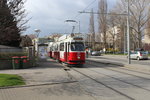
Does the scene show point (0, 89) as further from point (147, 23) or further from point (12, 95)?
point (147, 23)

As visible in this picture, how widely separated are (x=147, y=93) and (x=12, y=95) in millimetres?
5577

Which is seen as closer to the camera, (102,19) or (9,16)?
(9,16)

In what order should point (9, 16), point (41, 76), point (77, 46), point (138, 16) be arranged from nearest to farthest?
point (9, 16) → point (41, 76) → point (77, 46) → point (138, 16)

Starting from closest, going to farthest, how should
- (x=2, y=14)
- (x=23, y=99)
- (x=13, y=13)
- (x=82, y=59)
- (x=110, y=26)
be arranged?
(x=23, y=99) → (x=2, y=14) → (x=13, y=13) → (x=82, y=59) → (x=110, y=26)

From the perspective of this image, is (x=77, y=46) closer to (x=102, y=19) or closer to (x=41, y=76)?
(x=41, y=76)

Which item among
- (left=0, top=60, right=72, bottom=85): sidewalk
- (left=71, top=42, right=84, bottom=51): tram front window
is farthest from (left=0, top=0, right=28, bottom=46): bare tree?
(left=71, top=42, right=84, bottom=51): tram front window

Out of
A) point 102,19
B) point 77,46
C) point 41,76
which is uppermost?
point 102,19

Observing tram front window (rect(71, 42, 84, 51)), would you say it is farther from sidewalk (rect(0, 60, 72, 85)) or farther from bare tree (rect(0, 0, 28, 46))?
bare tree (rect(0, 0, 28, 46))

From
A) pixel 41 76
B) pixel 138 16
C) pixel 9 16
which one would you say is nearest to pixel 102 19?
pixel 138 16

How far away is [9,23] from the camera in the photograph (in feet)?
36.1

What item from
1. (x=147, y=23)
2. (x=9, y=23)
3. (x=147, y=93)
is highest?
(x=147, y=23)

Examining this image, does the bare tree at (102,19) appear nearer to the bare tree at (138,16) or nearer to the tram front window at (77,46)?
the bare tree at (138,16)

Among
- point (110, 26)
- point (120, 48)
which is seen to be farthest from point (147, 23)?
point (120, 48)

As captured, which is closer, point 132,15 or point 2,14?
point 2,14
